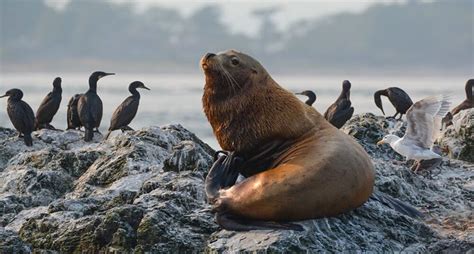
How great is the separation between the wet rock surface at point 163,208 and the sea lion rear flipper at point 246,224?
74mm

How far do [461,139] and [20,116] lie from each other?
6437mm

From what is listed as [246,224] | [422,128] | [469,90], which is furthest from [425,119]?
[469,90]

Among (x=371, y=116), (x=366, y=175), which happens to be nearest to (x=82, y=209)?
(x=366, y=175)

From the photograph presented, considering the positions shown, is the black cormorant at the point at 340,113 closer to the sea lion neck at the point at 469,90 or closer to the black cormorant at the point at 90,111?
the sea lion neck at the point at 469,90

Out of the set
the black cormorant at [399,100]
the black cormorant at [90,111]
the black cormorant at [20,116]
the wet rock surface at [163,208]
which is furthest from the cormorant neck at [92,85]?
the wet rock surface at [163,208]

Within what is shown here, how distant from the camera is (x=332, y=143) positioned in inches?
329

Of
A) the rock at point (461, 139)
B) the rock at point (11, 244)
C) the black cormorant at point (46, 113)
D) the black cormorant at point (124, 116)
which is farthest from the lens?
the black cormorant at point (46, 113)

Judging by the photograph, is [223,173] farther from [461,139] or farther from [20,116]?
[20,116]

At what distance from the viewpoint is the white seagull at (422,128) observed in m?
10.4

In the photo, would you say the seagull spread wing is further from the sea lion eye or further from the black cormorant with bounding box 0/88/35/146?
the black cormorant with bounding box 0/88/35/146

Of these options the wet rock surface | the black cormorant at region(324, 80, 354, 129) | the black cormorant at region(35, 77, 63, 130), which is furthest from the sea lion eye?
the black cormorant at region(35, 77, 63, 130)

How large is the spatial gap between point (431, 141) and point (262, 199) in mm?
3199

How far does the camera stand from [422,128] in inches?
423

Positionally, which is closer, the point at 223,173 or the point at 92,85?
the point at 223,173
